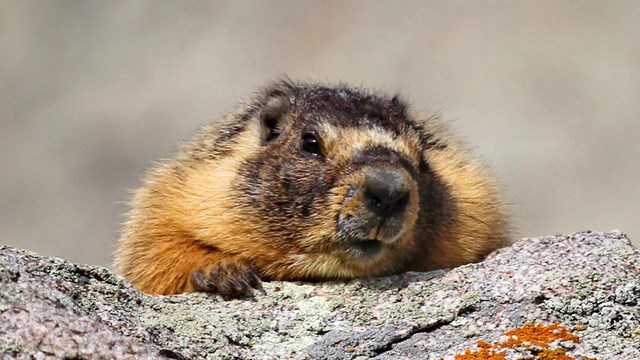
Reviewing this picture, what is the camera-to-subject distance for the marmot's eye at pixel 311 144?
18.8 feet

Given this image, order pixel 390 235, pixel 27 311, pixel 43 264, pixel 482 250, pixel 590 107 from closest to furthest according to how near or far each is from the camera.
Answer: pixel 27 311
pixel 43 264
pixel 390 235
pixel 482 250
pixel 590 107

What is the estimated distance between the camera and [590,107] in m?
17.0

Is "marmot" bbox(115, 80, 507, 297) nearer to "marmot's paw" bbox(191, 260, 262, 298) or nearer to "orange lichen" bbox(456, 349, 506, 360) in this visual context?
"marmot's paw" bbox(191, 260, 262, 298)

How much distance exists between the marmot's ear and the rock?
1.44 meters

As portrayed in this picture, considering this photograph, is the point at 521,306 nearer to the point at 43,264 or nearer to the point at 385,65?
the point at 43,264

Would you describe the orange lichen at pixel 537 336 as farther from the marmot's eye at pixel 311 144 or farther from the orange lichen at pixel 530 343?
the marmot's eye at pixel 311 144

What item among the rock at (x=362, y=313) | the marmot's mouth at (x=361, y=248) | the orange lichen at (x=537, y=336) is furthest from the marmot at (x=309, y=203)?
the orange lichen at (x=537, y=336)

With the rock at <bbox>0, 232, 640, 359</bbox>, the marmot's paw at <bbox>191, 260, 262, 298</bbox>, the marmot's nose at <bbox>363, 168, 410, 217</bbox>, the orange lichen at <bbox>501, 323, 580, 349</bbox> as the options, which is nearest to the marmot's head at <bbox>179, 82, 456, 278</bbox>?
the marmot's nose at <bbox>363, 168, 410, 217</bbox>

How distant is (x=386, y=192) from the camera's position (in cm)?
502

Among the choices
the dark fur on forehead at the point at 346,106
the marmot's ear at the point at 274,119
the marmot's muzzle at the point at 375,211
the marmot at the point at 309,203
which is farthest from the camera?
the marmot's ear at the point at 274,119

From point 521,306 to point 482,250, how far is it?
A: 1.57 m

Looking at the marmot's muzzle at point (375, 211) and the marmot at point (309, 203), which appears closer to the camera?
the marmot's muzzle at point (375, 211)

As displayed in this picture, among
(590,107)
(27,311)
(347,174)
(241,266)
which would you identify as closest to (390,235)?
(347,174)

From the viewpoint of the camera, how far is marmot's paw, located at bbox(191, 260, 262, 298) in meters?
4.93
